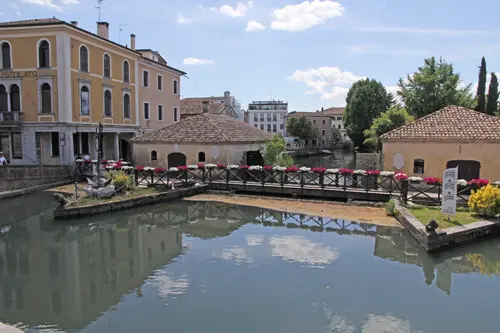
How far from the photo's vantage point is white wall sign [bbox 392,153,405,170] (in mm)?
20066

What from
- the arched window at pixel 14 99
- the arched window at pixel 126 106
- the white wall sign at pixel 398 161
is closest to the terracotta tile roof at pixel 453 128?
the white wall sign at pixel 398 161

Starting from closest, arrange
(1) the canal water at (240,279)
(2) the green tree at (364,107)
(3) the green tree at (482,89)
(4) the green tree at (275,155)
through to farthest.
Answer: (1) the canal water at (240,279) → (4) the green tree at (275,155) → (3) the green tree at (482,89) → (2) the green tree at (364,107)

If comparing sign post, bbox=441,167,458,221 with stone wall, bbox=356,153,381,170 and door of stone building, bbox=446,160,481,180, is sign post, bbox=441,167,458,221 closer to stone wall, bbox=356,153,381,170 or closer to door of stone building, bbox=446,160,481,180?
door of stone building, bbox=446,160,481,180

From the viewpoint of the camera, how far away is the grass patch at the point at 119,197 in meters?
17.4

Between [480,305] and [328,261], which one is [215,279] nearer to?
[328,261]

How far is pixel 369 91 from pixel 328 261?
50738 mm

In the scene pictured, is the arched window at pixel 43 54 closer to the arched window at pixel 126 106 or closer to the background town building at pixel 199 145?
the arched window at pixel 126 106

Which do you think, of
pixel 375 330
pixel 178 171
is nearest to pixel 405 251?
pixel 375 330

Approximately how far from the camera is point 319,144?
3529 inches

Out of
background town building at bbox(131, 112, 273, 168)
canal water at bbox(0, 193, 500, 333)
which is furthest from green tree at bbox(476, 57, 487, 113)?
canal water at bbox(0, 193, 500, 333)

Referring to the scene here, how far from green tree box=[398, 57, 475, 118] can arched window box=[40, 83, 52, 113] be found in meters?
28.6

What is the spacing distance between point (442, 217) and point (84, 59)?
24.1m

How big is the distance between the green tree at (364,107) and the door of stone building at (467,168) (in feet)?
125

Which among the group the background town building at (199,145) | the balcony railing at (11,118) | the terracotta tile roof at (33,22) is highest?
the terracotta tile roof at (33,22)
